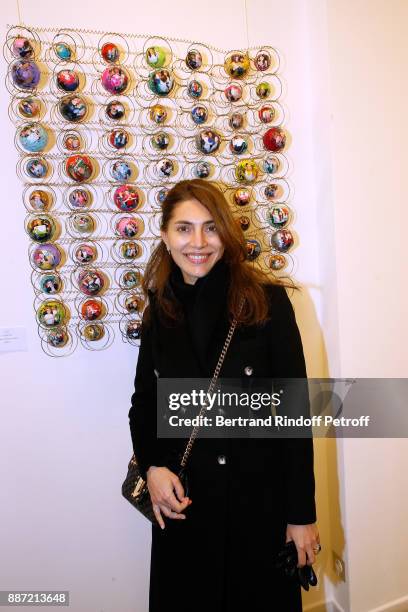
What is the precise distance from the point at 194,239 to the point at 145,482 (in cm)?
63

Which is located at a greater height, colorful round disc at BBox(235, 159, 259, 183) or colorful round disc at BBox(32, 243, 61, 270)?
colorful round disc at BBox(235, 159, 259, 183)

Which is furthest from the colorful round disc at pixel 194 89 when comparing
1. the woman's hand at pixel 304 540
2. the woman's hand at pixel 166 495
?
the woman's hand at pixel 304 540

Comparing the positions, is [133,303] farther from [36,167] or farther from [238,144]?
[238,144]

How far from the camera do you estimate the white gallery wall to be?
109 cm

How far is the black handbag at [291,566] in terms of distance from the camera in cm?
90

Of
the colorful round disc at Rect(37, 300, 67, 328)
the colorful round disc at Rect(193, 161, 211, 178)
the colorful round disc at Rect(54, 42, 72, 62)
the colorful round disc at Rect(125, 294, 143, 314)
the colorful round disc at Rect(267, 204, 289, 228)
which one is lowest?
the colorful round disc at Rect(37, 300, 67, 328)

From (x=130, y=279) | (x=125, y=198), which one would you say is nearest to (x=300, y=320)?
(x=130, y=279)

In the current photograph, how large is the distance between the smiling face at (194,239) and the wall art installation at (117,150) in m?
0.21

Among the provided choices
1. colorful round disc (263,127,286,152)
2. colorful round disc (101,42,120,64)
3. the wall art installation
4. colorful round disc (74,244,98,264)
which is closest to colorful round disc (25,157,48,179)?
the wall art installation

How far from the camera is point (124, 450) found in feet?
3.87

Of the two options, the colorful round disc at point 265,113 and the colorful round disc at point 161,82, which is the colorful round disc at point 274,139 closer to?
the colorful round disc at point 265,113

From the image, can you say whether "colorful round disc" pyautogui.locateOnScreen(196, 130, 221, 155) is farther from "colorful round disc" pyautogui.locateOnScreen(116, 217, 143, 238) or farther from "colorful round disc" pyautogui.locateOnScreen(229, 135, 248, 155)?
"colorful round disc" pyautogui.locateOnScreen(116, 217, 143, 238)

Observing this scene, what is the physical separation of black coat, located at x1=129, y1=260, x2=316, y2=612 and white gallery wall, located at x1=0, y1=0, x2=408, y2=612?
0.30 m

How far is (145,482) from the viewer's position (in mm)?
984
